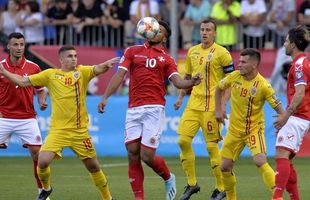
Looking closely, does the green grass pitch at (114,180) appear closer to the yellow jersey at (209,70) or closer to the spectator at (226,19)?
the yellow jersey at (209,70)

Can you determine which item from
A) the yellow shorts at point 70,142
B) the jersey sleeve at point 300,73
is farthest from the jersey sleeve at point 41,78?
the jersey sleeve at point 300,73

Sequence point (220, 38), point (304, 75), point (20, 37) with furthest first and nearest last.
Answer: point (220, 38), point (20, 37), point (304, 75)

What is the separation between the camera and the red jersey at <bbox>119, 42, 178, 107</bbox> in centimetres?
1302

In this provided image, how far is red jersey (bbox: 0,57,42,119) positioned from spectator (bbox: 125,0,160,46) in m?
9.48

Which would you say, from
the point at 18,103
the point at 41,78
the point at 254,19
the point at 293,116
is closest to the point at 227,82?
the point at 293,116

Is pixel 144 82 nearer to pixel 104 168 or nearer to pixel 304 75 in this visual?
pixel 304 75

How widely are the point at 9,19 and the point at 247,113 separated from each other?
13.2 meters

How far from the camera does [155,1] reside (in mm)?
23984

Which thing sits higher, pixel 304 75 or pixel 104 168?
pixel 304 75

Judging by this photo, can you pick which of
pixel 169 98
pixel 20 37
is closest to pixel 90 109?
pixel 169 98

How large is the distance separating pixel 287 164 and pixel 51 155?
3.20 metres

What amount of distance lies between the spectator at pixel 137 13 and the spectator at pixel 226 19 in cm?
146

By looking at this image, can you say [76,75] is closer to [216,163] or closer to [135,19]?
[216,163]

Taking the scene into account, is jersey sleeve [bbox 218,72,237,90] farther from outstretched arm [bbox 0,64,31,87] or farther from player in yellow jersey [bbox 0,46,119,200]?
outstretched arm [bbox 0,64,31,87]
